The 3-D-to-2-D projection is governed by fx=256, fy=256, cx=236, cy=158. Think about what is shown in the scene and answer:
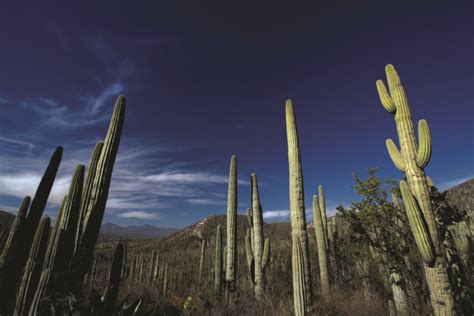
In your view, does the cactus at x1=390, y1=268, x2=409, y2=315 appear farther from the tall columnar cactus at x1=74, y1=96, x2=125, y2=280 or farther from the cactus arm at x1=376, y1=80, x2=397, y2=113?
the tall columnar cactus at x1=74, y1=96, x2=125, y2=280

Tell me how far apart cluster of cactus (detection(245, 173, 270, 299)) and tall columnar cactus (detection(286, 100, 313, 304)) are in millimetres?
2828

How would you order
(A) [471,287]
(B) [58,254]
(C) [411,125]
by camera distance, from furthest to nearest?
(A) [471,287], (C) [411,125], (B) [58,254]

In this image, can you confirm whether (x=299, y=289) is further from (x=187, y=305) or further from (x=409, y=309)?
(x=187, y=305)

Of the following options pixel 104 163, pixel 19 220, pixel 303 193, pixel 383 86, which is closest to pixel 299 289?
pixel 303 193

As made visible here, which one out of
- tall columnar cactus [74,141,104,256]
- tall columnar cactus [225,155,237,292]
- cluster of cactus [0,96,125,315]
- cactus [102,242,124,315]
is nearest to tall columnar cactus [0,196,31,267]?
cluster of cactus [0,96,125,315]

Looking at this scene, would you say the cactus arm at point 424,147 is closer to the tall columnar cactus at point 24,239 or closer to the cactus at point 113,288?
the cactus at point 113,288

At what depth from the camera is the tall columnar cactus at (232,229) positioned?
29.8 ft

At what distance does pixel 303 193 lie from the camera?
6605mm

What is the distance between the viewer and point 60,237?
429 centimetres

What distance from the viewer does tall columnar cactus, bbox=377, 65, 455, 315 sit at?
15.5 ft

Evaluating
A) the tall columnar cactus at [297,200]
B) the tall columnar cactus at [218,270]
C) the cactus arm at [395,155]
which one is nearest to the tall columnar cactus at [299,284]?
the tall columnar cactus at [297,200]

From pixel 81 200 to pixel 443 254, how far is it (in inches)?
278

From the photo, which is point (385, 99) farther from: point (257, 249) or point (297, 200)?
point (257, 249)

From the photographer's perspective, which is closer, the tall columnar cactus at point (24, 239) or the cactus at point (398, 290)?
the tall columnar cactus at point (24, 239)
